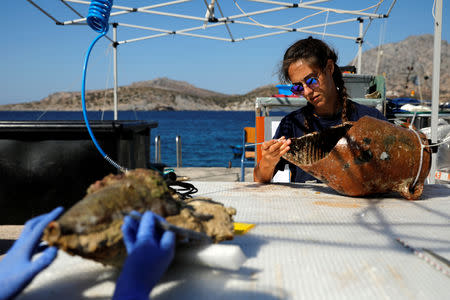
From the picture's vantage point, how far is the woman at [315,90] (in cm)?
208

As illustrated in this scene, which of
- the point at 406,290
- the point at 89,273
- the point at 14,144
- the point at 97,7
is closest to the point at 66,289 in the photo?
the point at 89,273

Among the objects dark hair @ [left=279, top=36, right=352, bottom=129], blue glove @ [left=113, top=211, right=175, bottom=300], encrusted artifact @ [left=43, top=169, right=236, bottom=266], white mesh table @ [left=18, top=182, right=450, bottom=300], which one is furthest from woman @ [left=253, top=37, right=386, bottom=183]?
blue glove @ [left=113, top=211, right=175, bottom=300]

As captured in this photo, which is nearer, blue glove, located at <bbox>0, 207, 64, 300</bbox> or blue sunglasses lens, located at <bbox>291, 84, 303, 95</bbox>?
blue glove, located at <bbox>0, 207, 64, 300</bbox>

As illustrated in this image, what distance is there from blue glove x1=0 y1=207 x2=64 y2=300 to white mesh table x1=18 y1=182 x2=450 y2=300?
89mm

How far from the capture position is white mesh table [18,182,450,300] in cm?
71

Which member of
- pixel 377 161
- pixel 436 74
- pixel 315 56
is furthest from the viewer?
pixel 436 74

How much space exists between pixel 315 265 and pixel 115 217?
0.54m

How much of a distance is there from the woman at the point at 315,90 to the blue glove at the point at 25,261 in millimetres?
1324

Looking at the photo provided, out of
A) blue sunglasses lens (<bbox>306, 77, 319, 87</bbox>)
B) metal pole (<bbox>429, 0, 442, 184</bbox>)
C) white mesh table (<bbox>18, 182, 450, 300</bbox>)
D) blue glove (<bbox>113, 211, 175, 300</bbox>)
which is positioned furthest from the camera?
metal pole (<bbox>429, 0, 442, 184</bbox>)

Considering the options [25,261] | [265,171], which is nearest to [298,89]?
[265,171]

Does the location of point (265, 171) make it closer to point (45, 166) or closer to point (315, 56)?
point (315, 56)

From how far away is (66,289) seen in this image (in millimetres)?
730

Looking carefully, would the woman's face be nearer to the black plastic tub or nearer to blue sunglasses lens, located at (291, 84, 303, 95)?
blue sunglasses lens, located at (291, 84, 303, 95)

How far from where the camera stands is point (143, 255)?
2.09 ft
